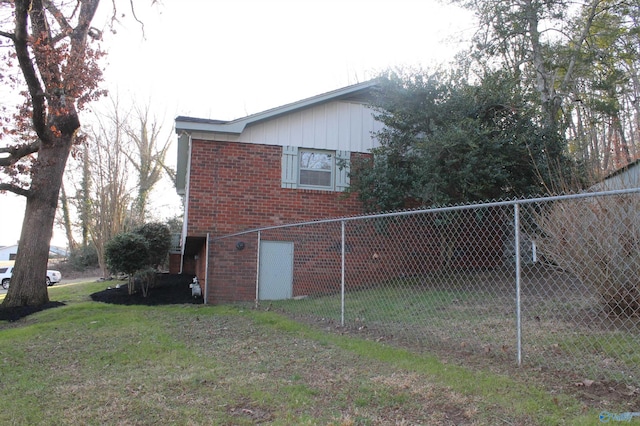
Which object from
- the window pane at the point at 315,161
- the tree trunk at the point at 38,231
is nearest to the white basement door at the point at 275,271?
the window pane at the point at 315,161

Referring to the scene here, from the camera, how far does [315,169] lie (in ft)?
39.2

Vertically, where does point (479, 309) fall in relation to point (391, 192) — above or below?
below

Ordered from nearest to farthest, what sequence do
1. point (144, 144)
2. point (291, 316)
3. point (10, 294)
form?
point (291, 316) → point (10, 294) → point (144, 144)

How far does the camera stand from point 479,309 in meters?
7.22

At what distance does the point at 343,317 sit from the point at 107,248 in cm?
864

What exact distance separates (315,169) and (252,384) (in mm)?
7914

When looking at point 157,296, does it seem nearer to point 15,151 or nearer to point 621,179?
point 15,151

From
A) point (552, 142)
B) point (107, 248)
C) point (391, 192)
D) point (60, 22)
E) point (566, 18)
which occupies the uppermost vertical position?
point (566, 18)

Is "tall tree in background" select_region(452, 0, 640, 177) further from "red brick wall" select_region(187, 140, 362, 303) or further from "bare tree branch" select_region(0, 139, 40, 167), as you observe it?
"bare tree branch" select_region(0, 139, 40, 167)

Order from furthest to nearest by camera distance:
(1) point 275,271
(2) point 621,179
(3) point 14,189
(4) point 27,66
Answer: (3) point 14,189
(1) point 275,271
(4) point 27,66
(2) point 621,179

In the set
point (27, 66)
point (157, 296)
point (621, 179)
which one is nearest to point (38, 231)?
point (157, 296)

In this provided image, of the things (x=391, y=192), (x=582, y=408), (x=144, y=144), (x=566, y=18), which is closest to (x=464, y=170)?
(x=391, y=192)

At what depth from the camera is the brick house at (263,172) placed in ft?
36.2

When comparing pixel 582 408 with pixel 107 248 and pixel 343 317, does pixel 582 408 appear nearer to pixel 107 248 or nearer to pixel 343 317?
pixel 343 317
